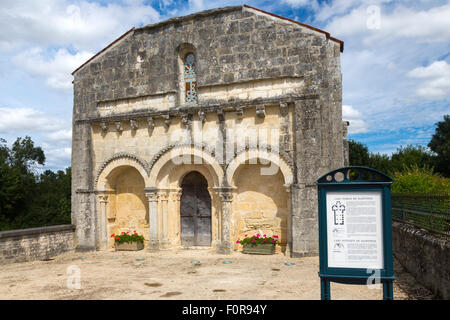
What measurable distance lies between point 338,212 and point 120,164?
29.7 feet

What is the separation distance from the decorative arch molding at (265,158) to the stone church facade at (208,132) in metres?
0.03

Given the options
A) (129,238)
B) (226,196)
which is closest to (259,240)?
(226,196)

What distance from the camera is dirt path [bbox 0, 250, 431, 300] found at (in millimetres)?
6434

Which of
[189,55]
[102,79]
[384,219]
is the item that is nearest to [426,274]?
[384,219]

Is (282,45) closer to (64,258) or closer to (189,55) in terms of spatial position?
(189,55)

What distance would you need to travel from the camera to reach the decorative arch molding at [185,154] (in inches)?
429

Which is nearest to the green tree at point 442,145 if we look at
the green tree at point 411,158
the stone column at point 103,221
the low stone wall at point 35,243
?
the green tree at point 411,158

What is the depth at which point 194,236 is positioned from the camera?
11805 mm

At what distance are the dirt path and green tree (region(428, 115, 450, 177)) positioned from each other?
27.5 m

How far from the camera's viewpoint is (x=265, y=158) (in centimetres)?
1034

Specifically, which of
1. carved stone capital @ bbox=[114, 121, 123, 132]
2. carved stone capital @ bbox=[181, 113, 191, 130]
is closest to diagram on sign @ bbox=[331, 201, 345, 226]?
carved stone capital @ bbox=[181, 113, 191, 130]

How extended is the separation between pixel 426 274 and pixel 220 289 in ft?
11.7

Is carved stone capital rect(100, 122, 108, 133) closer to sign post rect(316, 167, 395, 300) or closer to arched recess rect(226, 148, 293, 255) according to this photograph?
arched recess rect(226, 148, 293, 255)

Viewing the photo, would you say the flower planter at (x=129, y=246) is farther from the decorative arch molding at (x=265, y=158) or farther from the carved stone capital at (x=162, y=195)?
the decorative arch molding at (x=265, y=158)
